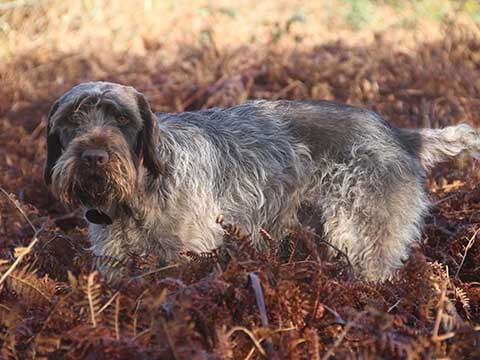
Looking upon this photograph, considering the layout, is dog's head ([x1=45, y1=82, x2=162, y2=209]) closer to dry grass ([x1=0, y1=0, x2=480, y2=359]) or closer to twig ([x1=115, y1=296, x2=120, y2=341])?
dry grass ([x1=0, y1=0, x2=480, y2=359])

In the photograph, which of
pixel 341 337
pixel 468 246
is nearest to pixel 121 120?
pixel 341 337

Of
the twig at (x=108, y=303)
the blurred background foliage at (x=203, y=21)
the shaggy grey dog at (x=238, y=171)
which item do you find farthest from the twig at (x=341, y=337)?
the blurred background foliage at (x=203, y=21)

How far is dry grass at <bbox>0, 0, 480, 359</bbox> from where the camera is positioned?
328 cm

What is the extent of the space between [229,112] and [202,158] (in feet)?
2.39

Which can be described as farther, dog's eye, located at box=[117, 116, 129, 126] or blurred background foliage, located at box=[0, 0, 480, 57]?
blurred background foliage, located at box=[0, 0, 480, 57]

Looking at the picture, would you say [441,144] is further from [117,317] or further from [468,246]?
[117,317]

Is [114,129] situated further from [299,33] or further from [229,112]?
[299,33]

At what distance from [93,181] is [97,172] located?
0.10 metres

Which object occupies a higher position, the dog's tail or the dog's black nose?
the dog's black nose

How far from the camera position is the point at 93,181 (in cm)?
438

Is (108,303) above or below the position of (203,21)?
above

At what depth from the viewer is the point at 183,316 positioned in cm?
313

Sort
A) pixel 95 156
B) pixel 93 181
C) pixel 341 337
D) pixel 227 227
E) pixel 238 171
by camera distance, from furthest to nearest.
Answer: pixel 238 171
pixel 93 181
pixel 95 156
pixel 227 227
pixel 341 337

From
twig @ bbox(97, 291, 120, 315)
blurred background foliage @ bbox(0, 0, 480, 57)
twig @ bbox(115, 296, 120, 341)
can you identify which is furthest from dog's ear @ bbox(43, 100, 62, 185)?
blurred background foliage @ bbox(0, 0, 480, 57)
